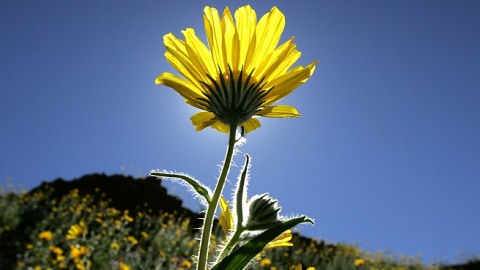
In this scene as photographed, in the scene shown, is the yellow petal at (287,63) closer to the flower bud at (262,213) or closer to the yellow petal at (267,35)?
the yellow petal at (267,35)

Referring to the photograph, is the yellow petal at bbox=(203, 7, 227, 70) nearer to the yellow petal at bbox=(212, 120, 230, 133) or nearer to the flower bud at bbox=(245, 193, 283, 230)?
the yellow petal at bbox=(212, 120, 230, 133)

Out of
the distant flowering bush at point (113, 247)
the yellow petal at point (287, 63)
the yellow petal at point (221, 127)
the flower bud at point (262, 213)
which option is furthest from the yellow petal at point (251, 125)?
the distant flowering bush at point (113, 247)

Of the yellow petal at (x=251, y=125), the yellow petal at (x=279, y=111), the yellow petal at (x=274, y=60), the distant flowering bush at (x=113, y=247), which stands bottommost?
the distant flowering bush at (x=113, y=247)

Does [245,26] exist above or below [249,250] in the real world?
above

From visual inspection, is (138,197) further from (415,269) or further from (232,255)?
(232,255)

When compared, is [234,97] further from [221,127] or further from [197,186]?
[197,186]

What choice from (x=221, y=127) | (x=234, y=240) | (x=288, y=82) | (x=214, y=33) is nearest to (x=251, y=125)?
(x=221, y=127)
